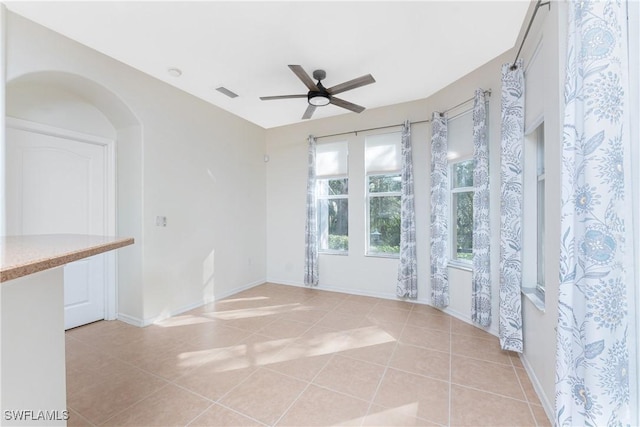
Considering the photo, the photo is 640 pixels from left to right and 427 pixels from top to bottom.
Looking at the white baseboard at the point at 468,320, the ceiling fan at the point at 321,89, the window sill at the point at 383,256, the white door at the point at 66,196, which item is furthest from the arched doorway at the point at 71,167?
the white baseboard at the point at 468,320

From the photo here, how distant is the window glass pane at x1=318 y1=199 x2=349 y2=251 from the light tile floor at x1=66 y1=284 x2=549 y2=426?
4.88 ft

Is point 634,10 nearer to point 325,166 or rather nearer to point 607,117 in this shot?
point 607,117

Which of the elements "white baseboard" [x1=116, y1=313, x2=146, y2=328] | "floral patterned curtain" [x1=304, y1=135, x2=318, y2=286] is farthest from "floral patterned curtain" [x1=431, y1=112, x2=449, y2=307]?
"white baseboard" [x1=116, y1=313, x2=146, y2=328]

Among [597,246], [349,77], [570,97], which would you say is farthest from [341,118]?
[597,246]

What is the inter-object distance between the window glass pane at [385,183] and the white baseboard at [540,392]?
2541 mm

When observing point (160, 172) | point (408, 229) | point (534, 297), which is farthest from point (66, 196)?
point (534, 297)

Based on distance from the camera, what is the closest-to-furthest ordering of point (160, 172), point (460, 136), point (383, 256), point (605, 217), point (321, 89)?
point (605, 217)
point (321, 89)
point (160, 172)
point (460, 136)
point (383, 256)

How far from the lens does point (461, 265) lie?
11.0ft

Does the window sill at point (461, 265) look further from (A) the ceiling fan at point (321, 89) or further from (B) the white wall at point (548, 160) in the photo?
(A) the ceiling fan at point (321, 89)

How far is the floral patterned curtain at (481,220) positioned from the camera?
9.09ft

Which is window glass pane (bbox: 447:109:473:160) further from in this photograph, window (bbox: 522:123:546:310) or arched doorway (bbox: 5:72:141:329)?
arched doorway (bbox: 5:72:141:329)

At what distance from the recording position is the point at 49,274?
3.54ft

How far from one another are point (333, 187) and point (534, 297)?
316 centimetres

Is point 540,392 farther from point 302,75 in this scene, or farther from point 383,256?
point 302,75
